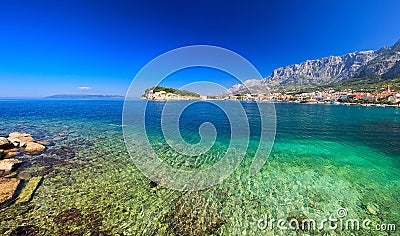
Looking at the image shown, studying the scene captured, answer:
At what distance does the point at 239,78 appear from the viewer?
7047mm

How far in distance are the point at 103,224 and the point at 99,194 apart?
2208 mm

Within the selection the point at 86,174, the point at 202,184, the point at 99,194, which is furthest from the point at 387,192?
the point at 86,174

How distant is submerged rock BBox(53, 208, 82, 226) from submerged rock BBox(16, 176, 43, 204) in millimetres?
2162

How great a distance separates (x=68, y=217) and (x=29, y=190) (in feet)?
11.2

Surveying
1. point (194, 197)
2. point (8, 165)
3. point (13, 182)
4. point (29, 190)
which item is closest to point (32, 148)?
point (8, 165)

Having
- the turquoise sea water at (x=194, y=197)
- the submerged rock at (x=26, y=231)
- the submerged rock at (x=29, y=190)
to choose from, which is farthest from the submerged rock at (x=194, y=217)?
the submerged rock at (x=29, y=190)

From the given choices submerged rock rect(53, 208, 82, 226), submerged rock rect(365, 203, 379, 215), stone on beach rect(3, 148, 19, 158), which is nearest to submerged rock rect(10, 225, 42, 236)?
submerged rock rect(53, 208, 82, 226)

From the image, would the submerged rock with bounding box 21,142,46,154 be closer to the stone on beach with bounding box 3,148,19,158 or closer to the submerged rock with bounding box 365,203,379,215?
the stone on beach with bounding box 3,148,19,158

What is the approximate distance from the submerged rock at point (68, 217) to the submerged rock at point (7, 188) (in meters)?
2.85

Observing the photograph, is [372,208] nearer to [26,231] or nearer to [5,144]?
[26,231]

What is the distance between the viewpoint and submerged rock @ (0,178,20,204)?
7.52 metres

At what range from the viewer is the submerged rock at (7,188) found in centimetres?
752

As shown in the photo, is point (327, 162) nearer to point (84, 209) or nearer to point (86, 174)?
point (84, 209)

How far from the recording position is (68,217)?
21.7ft
